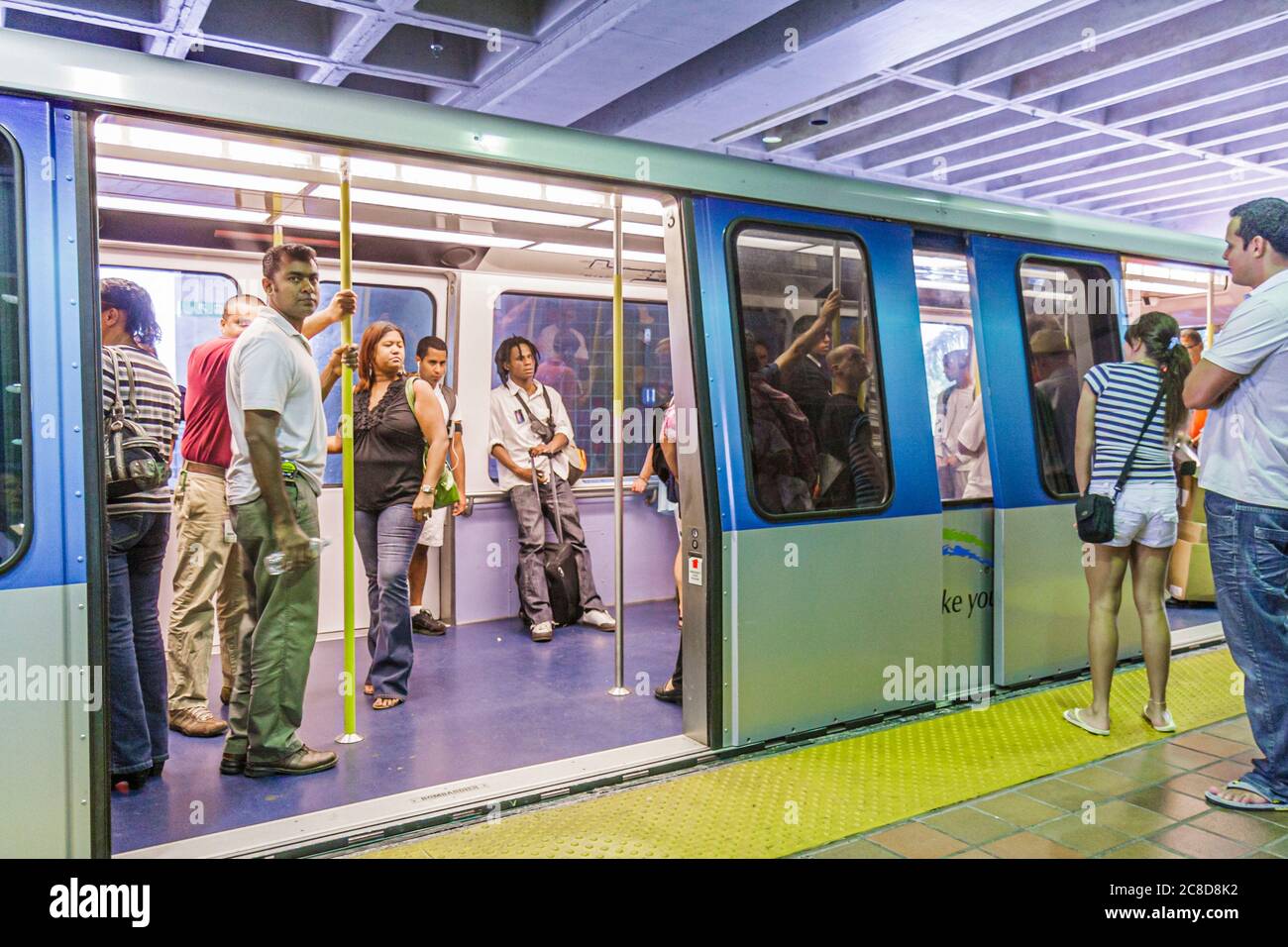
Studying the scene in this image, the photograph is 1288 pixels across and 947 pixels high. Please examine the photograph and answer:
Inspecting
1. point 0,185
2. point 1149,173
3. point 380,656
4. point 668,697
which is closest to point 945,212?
point 668,697

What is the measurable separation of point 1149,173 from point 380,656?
9773mm

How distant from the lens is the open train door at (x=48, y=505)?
2596 mm

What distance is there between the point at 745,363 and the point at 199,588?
8.94 feet

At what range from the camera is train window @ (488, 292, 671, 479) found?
7.07 metres

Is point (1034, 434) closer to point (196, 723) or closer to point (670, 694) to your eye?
point (670, 694)

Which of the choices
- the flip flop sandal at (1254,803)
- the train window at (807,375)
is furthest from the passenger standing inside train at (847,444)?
the flip flop sandal at (1254,803)

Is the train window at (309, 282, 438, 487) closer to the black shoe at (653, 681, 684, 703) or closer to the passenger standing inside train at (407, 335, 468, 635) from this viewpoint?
the passenger standing inside train at (407, 335, 468, 635)

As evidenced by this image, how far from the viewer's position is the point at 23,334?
2.63 meters

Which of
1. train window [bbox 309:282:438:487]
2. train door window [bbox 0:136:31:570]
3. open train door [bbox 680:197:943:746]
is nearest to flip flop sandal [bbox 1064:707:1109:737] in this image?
open train door [bbox 680:197:943:746]

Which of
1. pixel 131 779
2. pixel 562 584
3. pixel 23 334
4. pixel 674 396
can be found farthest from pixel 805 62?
pixel 131 779

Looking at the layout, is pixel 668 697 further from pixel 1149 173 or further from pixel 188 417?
pixel 1149 173

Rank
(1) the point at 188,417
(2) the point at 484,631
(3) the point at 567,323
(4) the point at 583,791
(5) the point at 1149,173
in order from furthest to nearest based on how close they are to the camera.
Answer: (5) the point at 1149,173, (3) the point at 567,323, (2) the point at 484,631, (1) the point at 188,417, (4) the point at 583,791

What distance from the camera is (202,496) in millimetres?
4363

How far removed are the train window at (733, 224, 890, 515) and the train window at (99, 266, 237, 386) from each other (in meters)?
3.43
